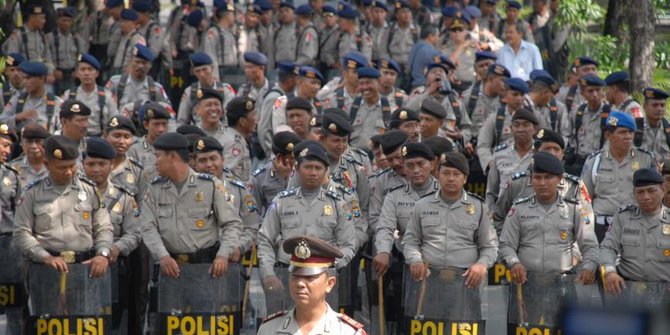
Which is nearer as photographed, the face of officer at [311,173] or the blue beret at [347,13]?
the face of officer at [311,173]

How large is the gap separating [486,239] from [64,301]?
299 cm

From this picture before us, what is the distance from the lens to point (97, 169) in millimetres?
8812

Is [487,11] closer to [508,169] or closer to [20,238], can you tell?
[508,169]

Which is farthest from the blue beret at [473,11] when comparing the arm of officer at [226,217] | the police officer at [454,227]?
the arm of officer at [226,217]

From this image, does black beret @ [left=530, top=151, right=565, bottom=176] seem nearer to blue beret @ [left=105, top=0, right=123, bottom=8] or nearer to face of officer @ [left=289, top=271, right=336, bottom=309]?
face of officer @ [left=289, top=271, right=336, bottom=309]

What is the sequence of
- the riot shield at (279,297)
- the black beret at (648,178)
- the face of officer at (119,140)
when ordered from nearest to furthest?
1. the riot shield at (279,297)
2. the black beret at (648,178)
3. the face of officer at (119,140)

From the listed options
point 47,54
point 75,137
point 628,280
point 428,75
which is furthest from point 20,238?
point 47,54

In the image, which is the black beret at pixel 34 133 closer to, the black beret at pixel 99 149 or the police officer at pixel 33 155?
the police officer at pixel 33 155

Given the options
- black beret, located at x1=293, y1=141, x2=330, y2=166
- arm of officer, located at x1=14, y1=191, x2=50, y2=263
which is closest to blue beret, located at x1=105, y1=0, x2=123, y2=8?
arm of officer, located at x1=14, y1=191, x2=50, y2=263

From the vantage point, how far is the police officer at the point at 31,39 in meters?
17.5

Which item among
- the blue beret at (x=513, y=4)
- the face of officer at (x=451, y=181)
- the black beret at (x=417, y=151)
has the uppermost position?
the blue beret at (x=513, y=4)

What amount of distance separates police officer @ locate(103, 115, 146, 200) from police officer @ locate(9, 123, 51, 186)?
0.57 metres

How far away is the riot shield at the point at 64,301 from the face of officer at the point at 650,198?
3913 mm

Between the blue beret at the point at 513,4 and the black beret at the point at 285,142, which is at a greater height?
the blue beret at the point at 513,4
